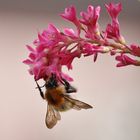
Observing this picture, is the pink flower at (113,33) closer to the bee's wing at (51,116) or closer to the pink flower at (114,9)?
the pink flower at (114,9)

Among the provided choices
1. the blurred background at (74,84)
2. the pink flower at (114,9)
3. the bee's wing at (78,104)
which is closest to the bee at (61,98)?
the bee's wing at (78,104)

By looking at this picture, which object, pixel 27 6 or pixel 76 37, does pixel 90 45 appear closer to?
pixel 76 37

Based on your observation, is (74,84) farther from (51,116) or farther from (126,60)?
(126,60)

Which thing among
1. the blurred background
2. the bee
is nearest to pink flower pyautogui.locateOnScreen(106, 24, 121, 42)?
the bee

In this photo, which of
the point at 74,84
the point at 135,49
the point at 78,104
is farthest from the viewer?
the point at 74,84

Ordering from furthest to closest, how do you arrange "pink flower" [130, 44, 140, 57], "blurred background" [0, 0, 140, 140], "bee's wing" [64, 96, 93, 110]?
"blurred background" [0, 0, 140, 140]
"bee's wing" [64, 96, 93, 110]
"pink flower" [130, 44, 140, 57]

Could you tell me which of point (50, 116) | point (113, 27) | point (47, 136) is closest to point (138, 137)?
point (47, 136)

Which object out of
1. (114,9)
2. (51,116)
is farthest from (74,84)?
(114,9)

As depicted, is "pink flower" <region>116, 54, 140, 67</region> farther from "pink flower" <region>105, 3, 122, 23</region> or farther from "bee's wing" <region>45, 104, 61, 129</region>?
"bee's wing" <region>45, 104, 61, 129</region>

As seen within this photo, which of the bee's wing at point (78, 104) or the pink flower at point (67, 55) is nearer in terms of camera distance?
the pink flower at point (67, 55)
